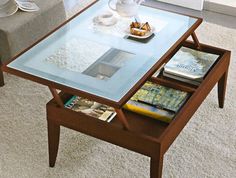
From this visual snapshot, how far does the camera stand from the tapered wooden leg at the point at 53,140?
7.56 ft

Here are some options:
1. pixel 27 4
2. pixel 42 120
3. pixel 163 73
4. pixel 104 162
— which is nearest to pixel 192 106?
pixel 163 73

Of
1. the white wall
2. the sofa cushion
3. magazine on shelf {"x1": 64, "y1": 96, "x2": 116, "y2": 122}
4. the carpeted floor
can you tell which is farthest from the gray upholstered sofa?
the white wall

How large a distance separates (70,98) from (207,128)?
2.47 ft

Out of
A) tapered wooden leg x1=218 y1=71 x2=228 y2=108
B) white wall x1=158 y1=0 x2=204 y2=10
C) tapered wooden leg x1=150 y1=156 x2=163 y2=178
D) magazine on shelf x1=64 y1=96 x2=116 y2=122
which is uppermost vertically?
magazine on shelf x1=64 y1=96 x2=116 y2=122

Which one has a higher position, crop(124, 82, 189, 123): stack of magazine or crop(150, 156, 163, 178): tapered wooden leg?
crop(124, 82, 189, 123): stack of magazine

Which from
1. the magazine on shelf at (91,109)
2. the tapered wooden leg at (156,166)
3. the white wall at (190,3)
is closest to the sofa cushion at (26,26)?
the magazine on shelf at (91,109)

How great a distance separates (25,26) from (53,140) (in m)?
0.84

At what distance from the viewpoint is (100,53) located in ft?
7.95

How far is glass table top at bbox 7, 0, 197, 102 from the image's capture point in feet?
7.16

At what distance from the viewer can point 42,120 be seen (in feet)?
8.95

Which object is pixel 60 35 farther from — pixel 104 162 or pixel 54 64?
pixel 104 162

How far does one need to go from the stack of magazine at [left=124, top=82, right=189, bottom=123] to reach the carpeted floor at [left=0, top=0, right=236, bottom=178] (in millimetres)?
→ 275

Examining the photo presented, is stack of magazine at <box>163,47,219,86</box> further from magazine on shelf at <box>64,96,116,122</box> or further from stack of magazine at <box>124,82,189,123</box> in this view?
magazine on shelf at <box>64,96,116,122</box>

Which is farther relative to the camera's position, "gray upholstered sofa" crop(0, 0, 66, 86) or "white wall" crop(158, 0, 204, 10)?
"white wall" crop(158, 0, 204, 10)
